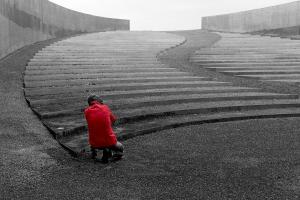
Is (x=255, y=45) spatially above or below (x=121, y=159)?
above

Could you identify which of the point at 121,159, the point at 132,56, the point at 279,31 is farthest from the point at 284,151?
the point at 279,31

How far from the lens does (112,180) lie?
15.6 feet

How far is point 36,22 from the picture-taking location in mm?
18641

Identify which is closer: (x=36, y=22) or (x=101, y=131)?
(x=101, y=131)

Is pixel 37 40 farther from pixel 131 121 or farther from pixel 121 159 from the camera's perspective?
pixel 121 159

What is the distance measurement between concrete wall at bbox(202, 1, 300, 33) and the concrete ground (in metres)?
17.4

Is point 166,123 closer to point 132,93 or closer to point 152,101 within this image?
point 152,101

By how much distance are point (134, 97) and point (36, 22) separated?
1086 cm

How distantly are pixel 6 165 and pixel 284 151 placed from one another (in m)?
3.42

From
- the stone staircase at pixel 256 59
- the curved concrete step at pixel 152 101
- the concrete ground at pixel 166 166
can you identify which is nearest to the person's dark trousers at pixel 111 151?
the concrete ground at pixel 166 166

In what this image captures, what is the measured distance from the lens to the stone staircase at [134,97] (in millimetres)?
7262

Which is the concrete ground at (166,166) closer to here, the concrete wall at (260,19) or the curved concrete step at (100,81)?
the curved concrete step at (100,81)

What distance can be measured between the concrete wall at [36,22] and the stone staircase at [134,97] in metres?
1.26

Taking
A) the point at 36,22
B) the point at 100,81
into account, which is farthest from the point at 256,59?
the point at 36,22
